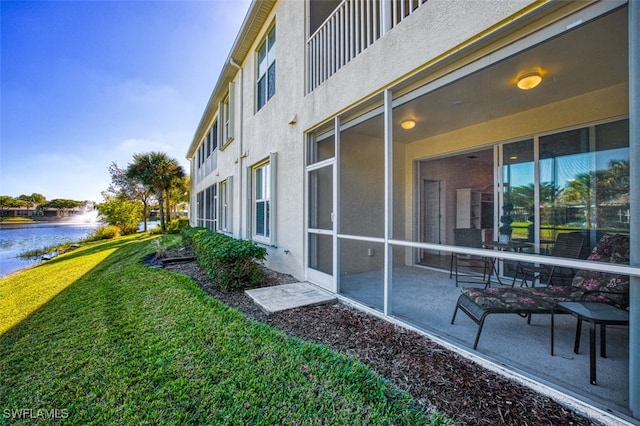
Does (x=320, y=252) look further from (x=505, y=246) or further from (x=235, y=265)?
(x=505, y=246)

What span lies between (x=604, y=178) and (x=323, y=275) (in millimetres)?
4248

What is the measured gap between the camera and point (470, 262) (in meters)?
5.29

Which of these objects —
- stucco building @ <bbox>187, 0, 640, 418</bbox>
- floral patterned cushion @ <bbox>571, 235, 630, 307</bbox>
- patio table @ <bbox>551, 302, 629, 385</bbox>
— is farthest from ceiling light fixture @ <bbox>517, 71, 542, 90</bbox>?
patio table @ <bbox>551, 302, 629, 385</bbox>

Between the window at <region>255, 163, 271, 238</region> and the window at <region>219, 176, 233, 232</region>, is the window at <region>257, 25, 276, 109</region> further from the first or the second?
the window at <region>219, 176, 233, 232</region>

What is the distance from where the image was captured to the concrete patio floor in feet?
6.44

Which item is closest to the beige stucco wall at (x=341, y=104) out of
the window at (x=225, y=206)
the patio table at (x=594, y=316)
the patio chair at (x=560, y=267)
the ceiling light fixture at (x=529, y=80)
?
the window at (x=225, y=206)

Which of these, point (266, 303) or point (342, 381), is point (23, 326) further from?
point (342, 381)

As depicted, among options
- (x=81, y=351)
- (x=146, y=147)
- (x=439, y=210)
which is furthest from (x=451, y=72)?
(x=146, y=147)

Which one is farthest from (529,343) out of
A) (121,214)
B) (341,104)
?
(121,214)

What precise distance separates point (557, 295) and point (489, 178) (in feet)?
9.95

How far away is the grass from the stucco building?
1352mm

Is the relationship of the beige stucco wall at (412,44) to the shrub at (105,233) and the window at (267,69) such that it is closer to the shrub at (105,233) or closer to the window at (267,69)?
the window at (267,69)

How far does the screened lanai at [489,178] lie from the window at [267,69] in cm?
276

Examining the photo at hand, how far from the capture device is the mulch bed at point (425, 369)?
1775mm
